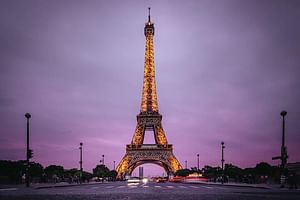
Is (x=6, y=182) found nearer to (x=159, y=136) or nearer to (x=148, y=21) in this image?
(x=159, y=136)

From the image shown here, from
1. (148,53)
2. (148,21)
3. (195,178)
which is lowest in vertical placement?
(195,178)

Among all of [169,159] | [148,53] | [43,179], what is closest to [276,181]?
[43,179]

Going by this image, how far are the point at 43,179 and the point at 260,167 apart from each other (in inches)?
2179

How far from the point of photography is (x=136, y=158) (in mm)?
88125

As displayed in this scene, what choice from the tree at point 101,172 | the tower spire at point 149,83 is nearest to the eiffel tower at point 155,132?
the tower spire at point 149,83

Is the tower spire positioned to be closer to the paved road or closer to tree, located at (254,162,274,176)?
tree, located at (254,162,274,176)

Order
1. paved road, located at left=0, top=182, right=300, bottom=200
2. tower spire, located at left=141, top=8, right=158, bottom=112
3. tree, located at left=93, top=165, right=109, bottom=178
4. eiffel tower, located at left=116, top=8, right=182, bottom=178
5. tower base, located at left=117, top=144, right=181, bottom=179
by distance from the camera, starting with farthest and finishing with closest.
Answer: tree, located at left=93, top=165, right=109, bottom=178
tower spire, located at left=141, top=8, right=158, bottom=112
eiffel tower, located at left=116, top=8, right=182, bottom=178
tower base, located at left=117, top=144, right=181, bottom=179
paved road, located at left=0, top=182, right=300, bottom=200

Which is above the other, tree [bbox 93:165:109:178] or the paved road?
the paved road

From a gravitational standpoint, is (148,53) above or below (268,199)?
above

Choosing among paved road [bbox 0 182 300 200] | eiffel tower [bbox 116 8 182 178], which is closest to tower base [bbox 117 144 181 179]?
eiffel tower [bbox 116 8 182 178]

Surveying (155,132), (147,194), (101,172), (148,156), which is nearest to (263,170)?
(155,132)

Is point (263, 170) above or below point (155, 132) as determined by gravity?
below

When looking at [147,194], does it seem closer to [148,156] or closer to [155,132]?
[148,156]

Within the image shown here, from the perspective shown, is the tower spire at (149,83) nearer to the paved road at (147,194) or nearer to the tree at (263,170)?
the tree at (263,170)
